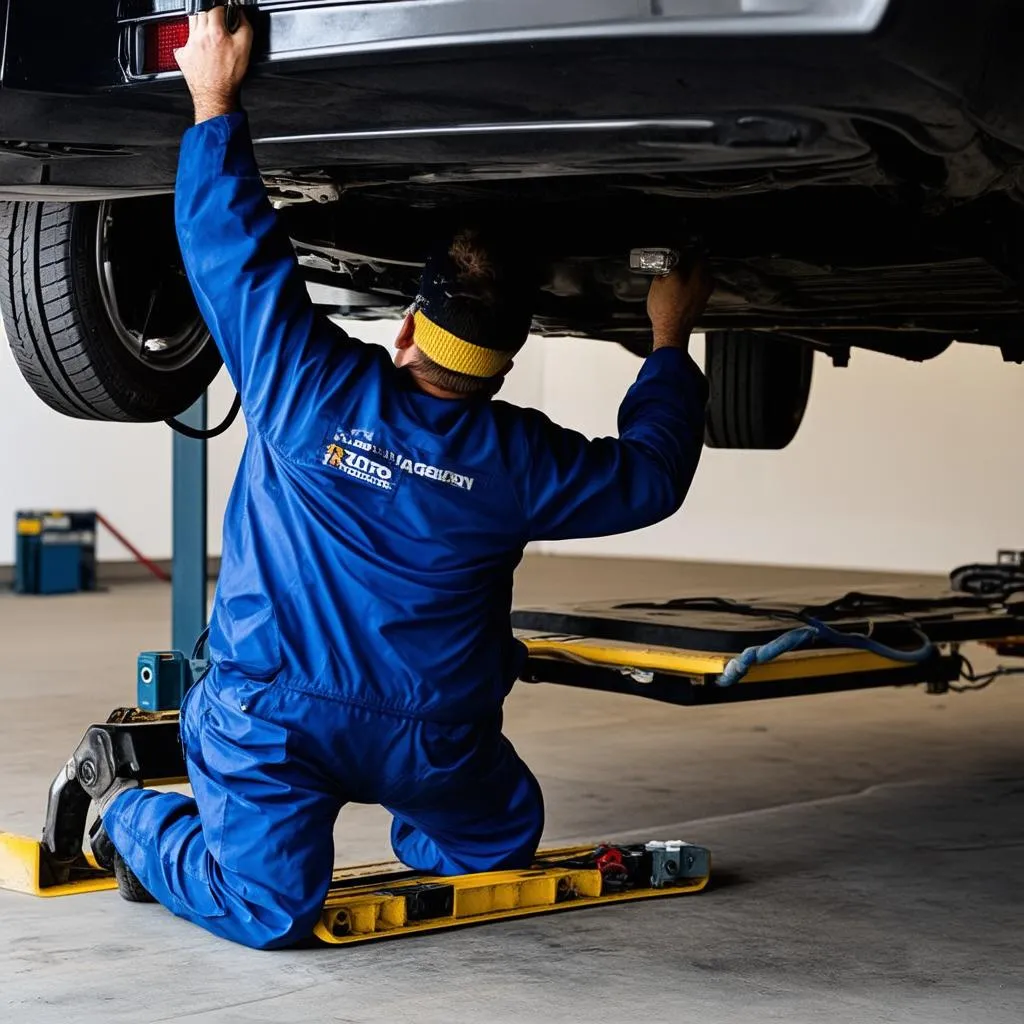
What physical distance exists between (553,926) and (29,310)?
1529 mm

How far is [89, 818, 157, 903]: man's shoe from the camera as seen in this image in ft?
8.50

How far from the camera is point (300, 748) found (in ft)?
7.51

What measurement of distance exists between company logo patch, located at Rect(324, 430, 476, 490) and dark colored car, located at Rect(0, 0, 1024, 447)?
1.22 ft

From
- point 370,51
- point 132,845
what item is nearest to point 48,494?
point 132,845

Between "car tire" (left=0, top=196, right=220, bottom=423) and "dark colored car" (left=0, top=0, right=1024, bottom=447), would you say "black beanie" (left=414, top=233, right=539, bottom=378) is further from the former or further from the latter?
"car tire" (left=0, top=196, right=220, bottom=423)

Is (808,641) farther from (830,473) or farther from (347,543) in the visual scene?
(830,473)

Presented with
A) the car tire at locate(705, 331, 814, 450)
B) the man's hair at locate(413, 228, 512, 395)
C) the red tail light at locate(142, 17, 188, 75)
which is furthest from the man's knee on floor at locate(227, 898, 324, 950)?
the car tire at locate(705, 331, 814, 450)

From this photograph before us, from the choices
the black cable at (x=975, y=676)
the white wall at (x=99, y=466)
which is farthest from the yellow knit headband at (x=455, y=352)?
the white wall at (x=99, y=466)

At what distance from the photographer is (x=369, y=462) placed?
2.32 meters

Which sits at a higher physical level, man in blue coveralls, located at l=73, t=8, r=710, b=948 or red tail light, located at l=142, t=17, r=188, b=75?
red tail light, located at l=142, t=17, r=188, b=75

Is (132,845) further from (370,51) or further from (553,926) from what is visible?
(370,51)

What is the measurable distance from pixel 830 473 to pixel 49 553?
17.6 ft

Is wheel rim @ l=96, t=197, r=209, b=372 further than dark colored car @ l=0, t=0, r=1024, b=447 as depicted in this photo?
Yes

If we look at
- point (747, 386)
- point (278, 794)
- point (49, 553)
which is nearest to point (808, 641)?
point (278, 794)
